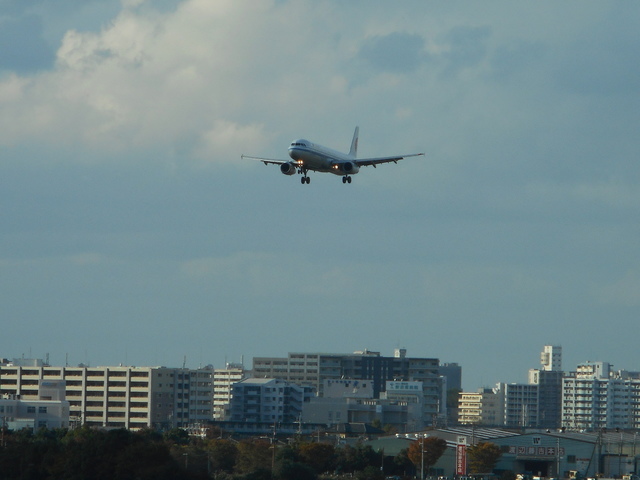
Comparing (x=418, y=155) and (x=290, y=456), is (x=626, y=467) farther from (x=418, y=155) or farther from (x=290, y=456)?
(x=418, y=155)

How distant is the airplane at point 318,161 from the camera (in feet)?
368

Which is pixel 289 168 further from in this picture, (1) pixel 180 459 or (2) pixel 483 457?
(2) pixel 483 457

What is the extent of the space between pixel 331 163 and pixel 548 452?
170 ft

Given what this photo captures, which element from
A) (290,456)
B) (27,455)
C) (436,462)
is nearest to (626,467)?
(436,462)

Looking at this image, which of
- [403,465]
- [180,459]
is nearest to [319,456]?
[403,465]

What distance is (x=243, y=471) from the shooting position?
5256 inches

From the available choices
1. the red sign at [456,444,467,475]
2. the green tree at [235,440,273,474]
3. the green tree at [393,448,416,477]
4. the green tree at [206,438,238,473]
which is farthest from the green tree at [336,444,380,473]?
→ the green tree at [206,438,238,473]

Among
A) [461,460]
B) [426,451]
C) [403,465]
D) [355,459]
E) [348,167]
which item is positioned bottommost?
[403,465]

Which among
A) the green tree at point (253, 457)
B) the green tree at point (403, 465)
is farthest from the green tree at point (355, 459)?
the green tree at point (253, 457)

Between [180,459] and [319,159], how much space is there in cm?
3224

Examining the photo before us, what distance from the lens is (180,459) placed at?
118875 mm

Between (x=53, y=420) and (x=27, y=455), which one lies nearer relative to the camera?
(x=27, y=455)

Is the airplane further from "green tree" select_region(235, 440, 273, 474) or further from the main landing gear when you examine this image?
"green tree" select_region(235, 440, 273, 474)

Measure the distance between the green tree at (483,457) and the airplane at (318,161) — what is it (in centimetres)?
4219
